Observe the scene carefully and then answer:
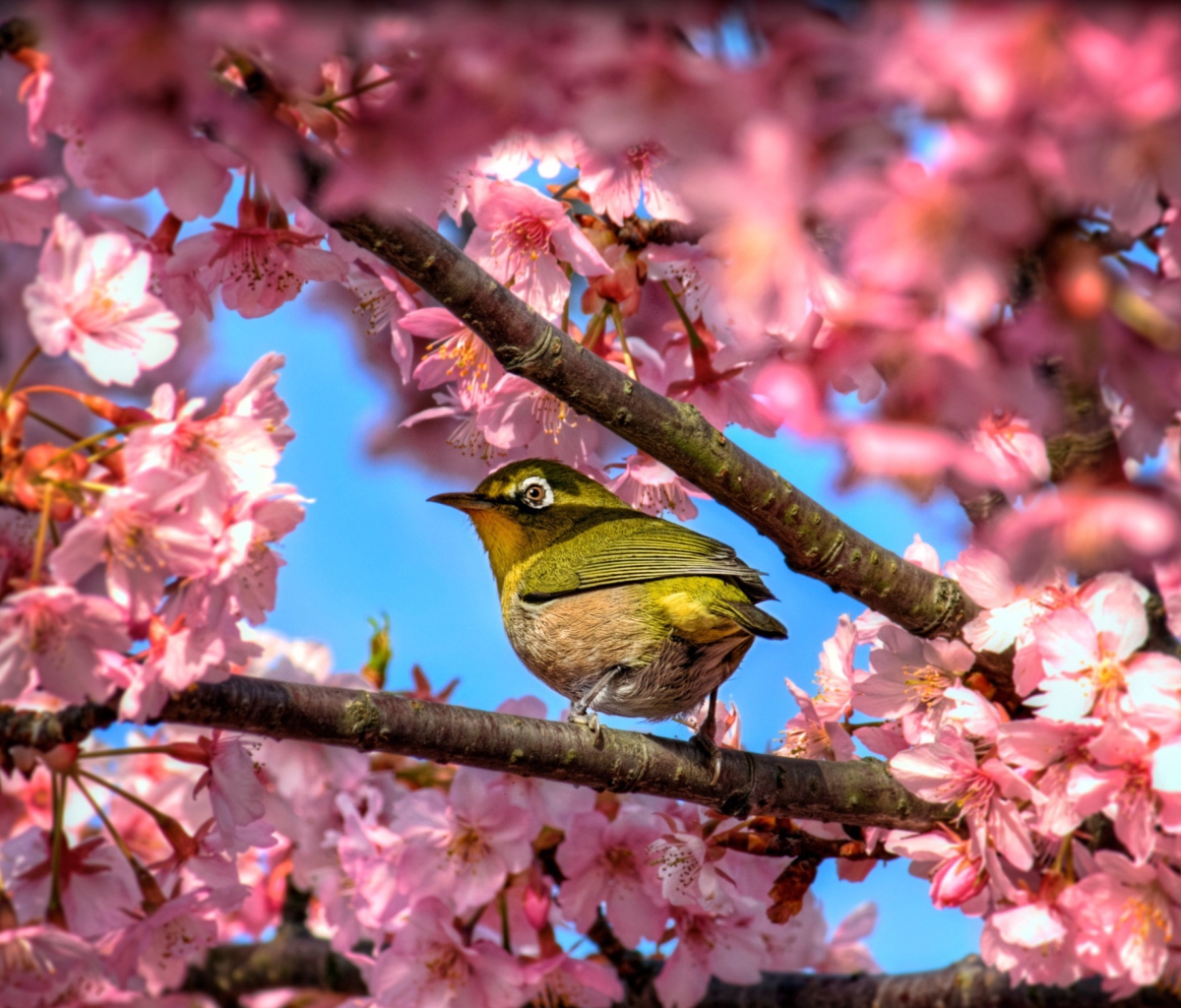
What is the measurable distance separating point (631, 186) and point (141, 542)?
1.94m

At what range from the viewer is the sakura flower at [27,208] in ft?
8.66

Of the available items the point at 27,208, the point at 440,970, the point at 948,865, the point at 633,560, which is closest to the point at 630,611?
the point at 633,560

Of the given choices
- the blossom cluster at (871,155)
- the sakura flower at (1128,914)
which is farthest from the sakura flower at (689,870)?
the blossom cluster at (871,155)

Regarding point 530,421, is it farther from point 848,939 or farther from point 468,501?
point 848,939

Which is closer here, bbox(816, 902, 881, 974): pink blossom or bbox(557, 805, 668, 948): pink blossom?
bbox(557, 805, 668, 948): pink blossom

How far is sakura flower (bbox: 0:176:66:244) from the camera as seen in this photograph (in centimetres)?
264

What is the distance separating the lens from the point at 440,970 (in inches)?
160

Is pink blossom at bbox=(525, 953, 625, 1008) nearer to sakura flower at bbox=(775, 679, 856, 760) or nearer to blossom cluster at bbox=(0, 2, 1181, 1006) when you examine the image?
blossom cluster at bbox=(0, 2, 1181, 1006)

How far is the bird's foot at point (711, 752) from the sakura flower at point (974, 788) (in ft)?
1.79

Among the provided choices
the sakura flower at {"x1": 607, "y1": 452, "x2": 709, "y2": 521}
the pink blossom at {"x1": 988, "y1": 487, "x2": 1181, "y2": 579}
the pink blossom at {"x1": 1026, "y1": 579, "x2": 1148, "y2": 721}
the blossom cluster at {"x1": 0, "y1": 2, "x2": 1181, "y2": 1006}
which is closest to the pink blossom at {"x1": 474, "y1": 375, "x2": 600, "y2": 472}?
the blossom cluster at {"x1": 0, "y1": 2, "x2": 1181, "y2": 1006}

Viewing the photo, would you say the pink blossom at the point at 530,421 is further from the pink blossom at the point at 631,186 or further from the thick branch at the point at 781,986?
the thick branch at the point at 781,986

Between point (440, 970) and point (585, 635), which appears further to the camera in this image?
point (585, 635)

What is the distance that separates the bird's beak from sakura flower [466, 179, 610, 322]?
4.57 ft

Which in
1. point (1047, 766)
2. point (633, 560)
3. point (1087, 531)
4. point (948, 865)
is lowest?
point (1087, 531)
